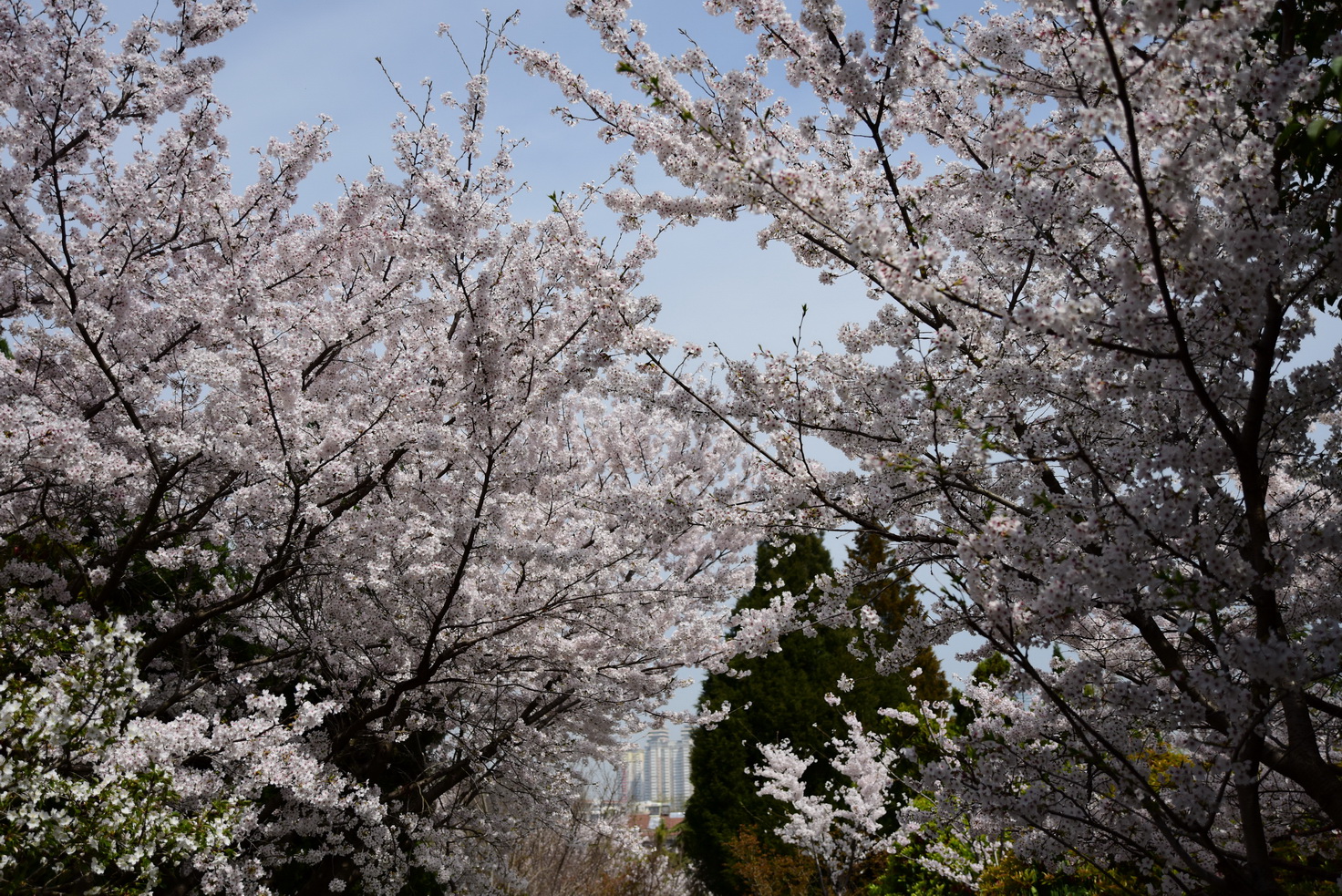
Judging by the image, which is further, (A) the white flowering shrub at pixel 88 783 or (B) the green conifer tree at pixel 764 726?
(B) the green conifer tree at pixel 764 726

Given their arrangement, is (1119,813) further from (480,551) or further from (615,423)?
(615,423)

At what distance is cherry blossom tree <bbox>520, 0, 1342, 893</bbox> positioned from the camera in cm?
230

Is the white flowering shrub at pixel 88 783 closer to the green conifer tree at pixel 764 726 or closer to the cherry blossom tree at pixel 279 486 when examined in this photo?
the cherry blossom tree at pixel 279 486

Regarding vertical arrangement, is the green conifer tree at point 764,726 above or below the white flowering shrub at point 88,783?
above

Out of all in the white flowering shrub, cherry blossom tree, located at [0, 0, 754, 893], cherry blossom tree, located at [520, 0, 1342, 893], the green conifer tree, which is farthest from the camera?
the green conifer tree

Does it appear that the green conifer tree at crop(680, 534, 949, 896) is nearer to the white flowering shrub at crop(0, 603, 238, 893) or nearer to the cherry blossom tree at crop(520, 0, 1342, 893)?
the cherry blossom tree at crop(520, 0, 1342, 893)

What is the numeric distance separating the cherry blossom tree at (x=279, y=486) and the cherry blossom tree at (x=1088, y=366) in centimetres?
92

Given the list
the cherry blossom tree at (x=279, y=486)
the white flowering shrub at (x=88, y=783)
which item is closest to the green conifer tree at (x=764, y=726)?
the cherry blossom tree at (x=279, y=486)

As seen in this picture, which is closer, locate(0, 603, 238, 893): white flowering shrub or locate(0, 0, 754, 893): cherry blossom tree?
locate(0, 603, 238, 893): white flowering shrub

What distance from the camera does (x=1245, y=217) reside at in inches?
94.7

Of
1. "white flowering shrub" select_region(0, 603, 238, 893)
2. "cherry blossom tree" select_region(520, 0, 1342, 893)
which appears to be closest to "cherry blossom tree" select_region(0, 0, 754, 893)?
"white flowering shrub" select_region(0, 603, 238, 893)

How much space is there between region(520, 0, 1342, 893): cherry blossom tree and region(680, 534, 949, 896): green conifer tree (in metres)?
9.72

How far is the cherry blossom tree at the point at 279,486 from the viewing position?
4.05m

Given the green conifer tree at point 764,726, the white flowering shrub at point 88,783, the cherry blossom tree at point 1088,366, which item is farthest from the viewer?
the green conifer tree at point 764,726
